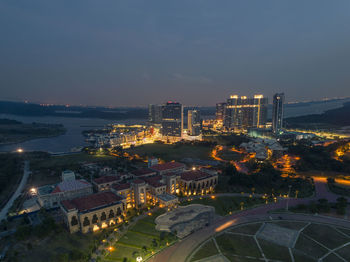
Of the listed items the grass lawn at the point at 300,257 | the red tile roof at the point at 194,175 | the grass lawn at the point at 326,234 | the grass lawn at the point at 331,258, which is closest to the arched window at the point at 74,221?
the red tile roof at the point at 194,175

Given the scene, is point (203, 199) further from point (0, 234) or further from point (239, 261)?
point (0, 234)

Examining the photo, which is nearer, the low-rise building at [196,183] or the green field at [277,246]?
the green field at [277,246]

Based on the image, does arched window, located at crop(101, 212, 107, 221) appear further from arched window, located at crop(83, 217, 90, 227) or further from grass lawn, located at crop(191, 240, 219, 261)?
grass lawn, located at crop(191, 240, 219, 261)

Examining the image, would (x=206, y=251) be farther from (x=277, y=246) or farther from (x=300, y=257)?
(x=300, y=257)

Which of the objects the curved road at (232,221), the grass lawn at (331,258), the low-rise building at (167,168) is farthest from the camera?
the low-rise building at (167,168)

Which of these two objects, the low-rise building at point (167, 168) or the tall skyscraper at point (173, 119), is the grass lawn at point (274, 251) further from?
the tall skyscraper at point (173, 119)

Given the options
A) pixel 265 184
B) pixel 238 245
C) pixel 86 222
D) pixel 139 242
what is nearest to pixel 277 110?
pixel 265 184

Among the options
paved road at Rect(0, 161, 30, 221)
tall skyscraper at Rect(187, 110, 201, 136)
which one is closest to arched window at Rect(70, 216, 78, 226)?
paved road at Rect(0, 161, 30, 221)
